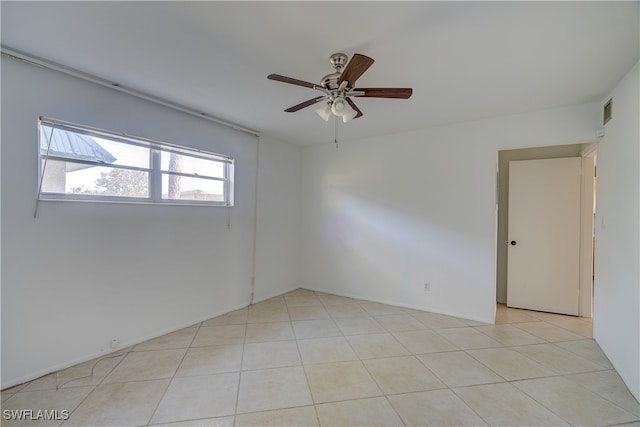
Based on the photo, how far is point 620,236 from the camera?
2.26 metres

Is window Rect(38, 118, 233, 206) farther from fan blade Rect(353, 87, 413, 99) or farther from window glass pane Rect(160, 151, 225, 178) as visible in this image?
fan blade Rect(353, 87, 413, 99)

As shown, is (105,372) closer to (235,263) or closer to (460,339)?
(235,263)

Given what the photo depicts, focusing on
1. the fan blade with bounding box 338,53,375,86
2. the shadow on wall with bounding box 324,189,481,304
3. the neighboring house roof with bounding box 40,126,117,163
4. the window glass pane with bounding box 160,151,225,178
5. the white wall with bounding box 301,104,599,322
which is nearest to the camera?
the fan blade with bounding box 338,53,375,86

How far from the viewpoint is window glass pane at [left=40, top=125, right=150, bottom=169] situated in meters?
2.22

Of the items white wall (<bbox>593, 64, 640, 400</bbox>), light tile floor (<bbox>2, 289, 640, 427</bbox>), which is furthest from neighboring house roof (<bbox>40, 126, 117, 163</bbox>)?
white wall (<bbox>593, 64, 640, 400</bbox>)

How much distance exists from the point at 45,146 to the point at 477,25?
130 inches

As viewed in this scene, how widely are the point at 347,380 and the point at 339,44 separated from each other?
2.53m

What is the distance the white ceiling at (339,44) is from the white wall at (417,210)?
675 millimetres

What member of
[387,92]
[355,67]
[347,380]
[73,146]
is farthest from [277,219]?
[355,67]

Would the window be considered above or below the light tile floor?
above

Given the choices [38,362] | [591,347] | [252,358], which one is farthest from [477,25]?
[38,362]

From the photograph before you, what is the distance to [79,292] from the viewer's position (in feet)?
7.66

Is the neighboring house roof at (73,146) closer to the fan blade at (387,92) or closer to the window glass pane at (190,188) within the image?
the window glass pane at (190,188)

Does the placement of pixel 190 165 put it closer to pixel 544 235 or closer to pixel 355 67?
pixel 355 67
